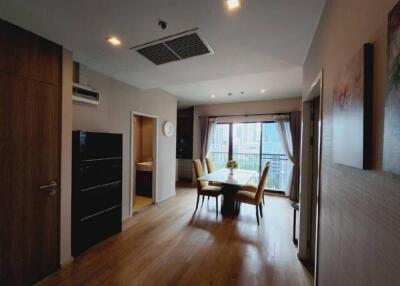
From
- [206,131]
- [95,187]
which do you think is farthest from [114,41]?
[206,131]

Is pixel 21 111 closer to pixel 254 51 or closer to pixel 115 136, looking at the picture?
pixel 115 136

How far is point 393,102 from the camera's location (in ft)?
1.72

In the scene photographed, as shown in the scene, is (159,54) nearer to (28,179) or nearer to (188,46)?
(188,46)

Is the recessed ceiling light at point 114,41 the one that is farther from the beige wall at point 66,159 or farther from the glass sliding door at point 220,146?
the glass sliding door at point 220,146

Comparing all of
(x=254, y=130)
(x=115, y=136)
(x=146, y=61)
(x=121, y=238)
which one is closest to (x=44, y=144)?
(x=115, y=136)

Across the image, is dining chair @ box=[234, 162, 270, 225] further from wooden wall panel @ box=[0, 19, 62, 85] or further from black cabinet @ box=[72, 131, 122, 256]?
wooden wall panel @ box=[0, 19, 62, 85]

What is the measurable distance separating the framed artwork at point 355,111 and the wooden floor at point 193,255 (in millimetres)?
1763

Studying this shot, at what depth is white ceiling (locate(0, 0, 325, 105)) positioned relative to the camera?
4.53 feet

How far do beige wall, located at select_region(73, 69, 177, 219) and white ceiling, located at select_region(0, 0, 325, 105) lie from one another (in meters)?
0.43

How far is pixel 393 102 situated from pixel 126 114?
3412 millimetres

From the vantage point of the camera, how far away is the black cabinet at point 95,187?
2.28 meters

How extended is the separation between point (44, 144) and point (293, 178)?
5.04 metres

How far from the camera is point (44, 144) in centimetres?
190

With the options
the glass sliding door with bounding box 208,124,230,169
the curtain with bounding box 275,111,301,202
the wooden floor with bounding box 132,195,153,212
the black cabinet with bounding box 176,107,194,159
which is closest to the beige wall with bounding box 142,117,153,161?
the wooden floor with bounding box 132,195,153,212
